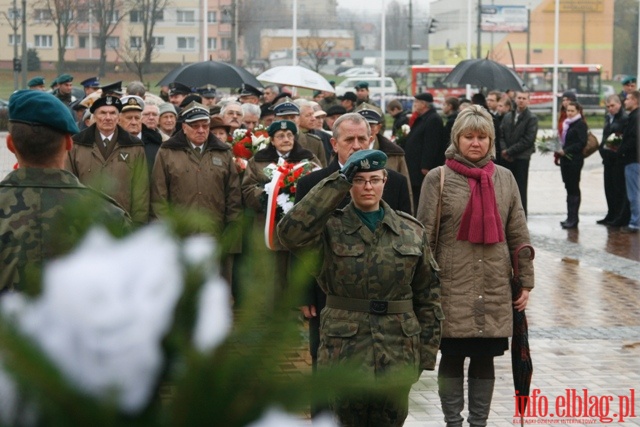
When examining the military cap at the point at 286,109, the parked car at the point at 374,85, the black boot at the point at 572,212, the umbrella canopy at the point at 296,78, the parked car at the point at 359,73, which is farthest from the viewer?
the parked car at the point at 359,73

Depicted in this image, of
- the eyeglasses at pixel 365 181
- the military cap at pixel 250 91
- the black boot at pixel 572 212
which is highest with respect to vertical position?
the military cap at pixel 250 91

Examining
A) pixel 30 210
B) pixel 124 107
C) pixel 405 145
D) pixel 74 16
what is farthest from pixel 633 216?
pixel 74 16

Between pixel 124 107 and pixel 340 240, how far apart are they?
5.47 m

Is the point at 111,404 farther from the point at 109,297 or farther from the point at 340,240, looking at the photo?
the point at 340,240

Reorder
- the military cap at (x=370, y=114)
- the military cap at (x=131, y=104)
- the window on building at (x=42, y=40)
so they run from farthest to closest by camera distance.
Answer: the window on building at (x=42, y=40) → the military cap at (x=131, y=104) → the military cap at (x=370, y=114)

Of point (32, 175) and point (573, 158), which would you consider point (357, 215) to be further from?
point (573, 158)

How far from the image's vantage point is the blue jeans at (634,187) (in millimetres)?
17516

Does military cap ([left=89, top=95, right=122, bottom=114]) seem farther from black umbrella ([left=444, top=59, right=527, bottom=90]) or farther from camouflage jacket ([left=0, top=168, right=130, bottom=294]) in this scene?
black umbrella ([left=444, top=59, right=527, bottom=90])

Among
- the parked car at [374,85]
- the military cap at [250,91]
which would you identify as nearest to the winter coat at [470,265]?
the military cap at [250,91]

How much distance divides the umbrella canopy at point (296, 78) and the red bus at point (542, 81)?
125 ft

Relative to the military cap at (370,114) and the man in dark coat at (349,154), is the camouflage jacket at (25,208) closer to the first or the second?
the man in dark coat at (349,154)

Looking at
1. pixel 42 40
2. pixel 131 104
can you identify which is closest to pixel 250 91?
pixel 131 104

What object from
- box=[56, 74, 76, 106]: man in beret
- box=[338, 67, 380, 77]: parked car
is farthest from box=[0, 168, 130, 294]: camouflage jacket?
box=[338, 67, 380, 77]: parked car

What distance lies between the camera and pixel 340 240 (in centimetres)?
523
